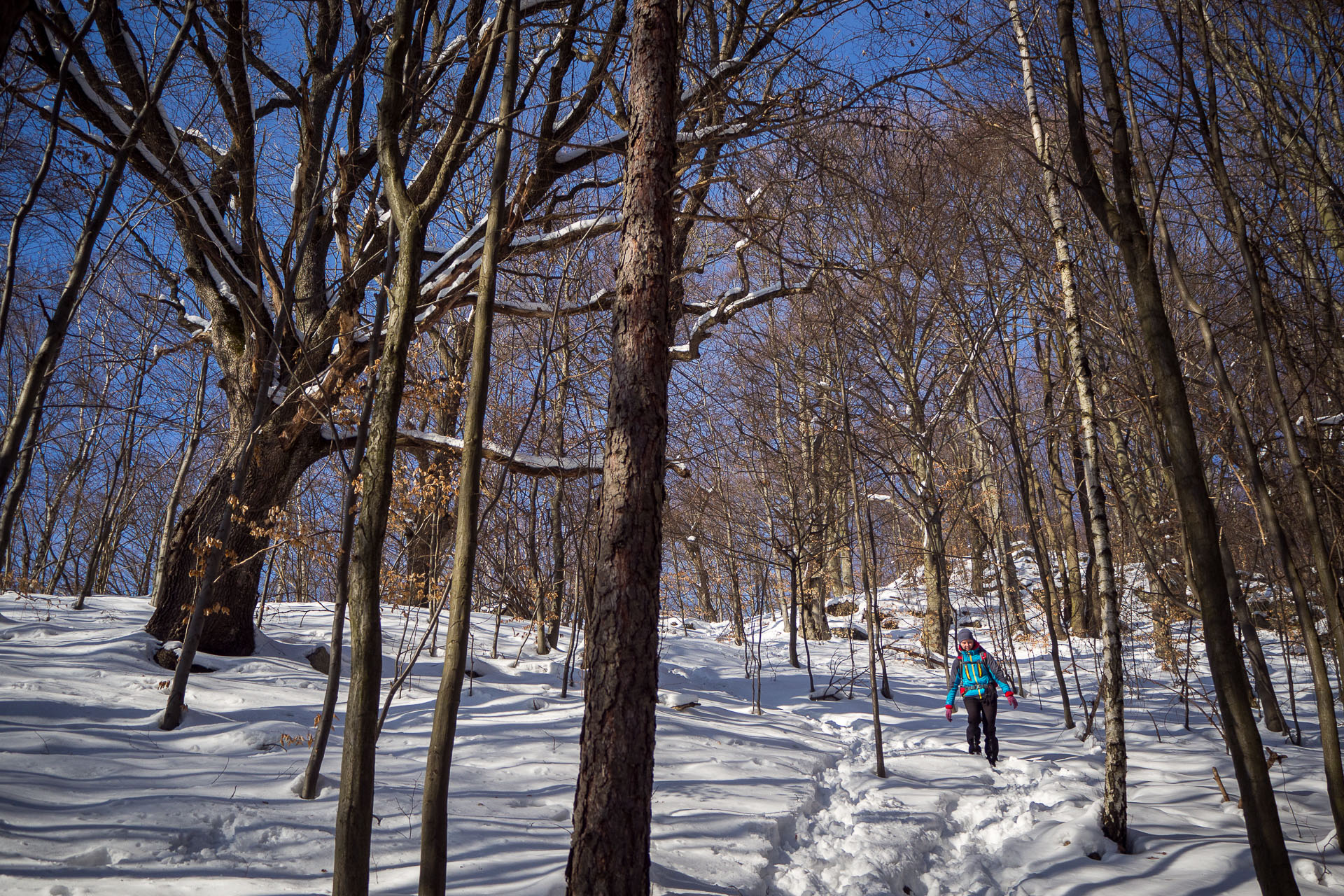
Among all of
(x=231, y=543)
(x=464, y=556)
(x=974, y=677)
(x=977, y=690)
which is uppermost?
(x=231, y=543)

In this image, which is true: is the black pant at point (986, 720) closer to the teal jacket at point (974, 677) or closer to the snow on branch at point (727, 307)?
the teal jacket at point (974, 677)

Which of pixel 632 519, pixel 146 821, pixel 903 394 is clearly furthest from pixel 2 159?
pixel 903 394

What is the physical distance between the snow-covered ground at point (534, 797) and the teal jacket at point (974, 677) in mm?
648

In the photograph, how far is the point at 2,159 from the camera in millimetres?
4445

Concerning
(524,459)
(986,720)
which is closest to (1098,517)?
(986,720)

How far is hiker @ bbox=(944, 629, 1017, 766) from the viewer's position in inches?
256

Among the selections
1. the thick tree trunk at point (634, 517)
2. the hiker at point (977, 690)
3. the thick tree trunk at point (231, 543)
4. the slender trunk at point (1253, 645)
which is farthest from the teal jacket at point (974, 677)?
the thick tree trunk at point (231, 543)

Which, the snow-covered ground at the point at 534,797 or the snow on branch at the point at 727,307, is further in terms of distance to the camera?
the snow on branch at the point at 727,307

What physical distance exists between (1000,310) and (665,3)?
8023 mm

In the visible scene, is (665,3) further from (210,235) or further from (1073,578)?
(1073,578)

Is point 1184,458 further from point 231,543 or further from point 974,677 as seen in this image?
point 231,543

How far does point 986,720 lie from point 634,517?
5.50m

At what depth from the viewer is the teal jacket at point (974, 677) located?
6578 millimetres

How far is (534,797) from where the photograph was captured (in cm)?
416
